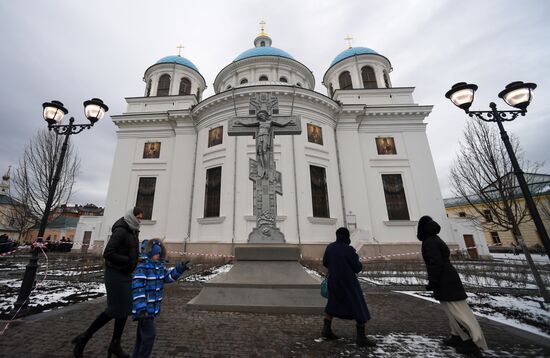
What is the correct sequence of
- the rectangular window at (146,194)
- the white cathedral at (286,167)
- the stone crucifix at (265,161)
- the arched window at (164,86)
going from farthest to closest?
the arched window at (164,86)
the rectangular window at (146,194)
the white cathedral at (286,167)
the stone crucifix at (265,161)

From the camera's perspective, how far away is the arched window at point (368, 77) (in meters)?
A: 24.4

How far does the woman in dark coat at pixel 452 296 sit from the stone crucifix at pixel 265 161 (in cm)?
376

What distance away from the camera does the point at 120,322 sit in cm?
304

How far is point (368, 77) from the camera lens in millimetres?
24812

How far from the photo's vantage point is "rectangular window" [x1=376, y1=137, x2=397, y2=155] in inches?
811

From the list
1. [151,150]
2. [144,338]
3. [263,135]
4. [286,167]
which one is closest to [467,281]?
[263,135]

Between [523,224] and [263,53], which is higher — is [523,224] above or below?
below

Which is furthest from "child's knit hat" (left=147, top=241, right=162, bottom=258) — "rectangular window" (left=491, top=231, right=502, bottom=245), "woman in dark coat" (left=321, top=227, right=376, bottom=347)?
"rectangular window" (left=491, top=231, right=502, bottom=245)

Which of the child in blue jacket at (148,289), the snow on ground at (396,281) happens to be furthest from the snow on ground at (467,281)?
the child in blue jacket at (148,289)

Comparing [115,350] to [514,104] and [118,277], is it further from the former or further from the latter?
[514,104]

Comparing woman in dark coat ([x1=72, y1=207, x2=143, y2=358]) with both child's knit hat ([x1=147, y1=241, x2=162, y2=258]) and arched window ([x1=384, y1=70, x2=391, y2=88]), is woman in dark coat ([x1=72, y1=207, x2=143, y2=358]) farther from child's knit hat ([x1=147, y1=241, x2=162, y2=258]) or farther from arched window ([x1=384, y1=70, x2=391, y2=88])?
arched window ([x1=384, y1=70, x2=391, y2=88])

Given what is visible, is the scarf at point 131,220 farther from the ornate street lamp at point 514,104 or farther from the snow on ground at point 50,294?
the ornate street lamp at point 514,104

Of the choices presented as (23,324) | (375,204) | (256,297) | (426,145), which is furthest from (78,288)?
(426,145)

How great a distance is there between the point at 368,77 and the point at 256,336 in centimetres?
2657
